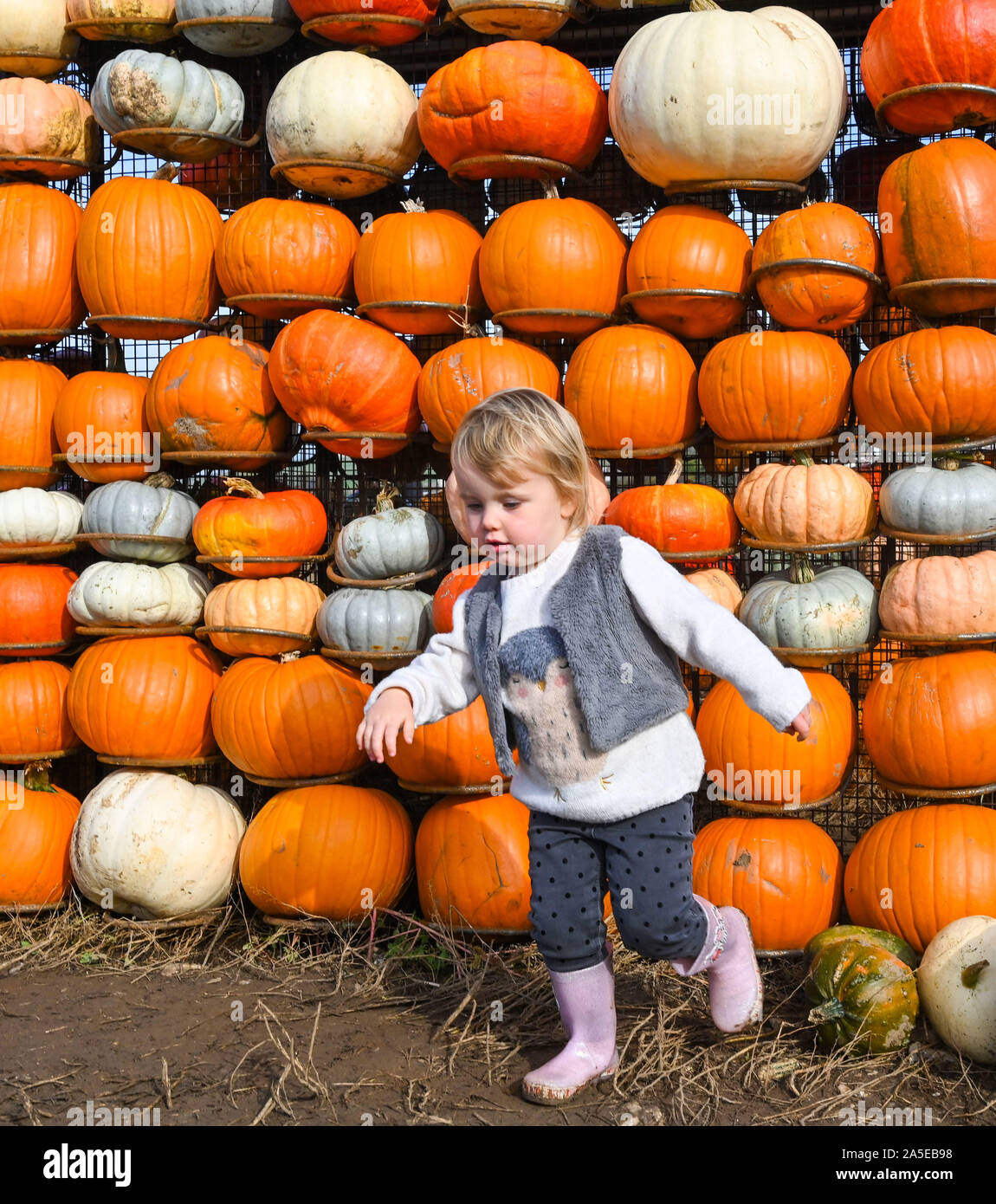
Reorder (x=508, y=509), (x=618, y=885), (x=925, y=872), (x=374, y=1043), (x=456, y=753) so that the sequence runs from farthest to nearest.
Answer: (x=456, y=753) < (x=925, y=872) < (x=374, y=1043) < (x=618, y=885) < (x=508, y=509)

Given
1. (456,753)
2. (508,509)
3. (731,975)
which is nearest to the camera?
(508,509)

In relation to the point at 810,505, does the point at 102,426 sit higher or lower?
higher

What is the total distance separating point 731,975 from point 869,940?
52cm

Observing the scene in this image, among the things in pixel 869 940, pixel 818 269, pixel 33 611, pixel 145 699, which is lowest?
pixel 869 940

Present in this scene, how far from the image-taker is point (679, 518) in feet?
11.5

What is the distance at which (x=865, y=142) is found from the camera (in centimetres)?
386

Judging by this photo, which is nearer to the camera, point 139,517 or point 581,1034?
point 581,1034

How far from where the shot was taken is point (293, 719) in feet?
12.1

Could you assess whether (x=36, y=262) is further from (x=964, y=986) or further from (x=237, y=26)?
(x=964, y=986)

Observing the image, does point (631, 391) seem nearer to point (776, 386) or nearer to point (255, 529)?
point (776, 386)

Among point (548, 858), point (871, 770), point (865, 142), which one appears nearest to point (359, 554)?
point (548, 858)

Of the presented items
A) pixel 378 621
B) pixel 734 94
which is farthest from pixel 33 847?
pixel 734 94

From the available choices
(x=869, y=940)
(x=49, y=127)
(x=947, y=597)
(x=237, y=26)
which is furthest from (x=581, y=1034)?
(x=49, y=127)
